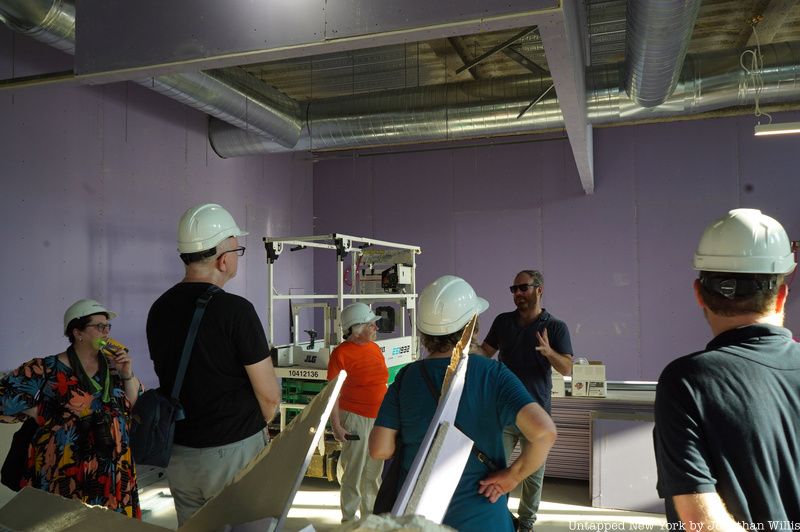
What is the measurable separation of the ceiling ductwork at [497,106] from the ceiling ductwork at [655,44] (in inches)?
16.7

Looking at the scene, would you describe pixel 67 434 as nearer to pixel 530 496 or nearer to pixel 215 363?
pixel 215 363

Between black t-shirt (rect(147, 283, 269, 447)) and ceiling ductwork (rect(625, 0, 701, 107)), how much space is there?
8.68ft

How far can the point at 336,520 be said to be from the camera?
4.32m

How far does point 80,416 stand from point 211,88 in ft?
10.9

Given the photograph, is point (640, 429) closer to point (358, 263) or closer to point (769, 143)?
point (358, 263)

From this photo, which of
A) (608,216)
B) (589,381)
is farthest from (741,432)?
(608,216)

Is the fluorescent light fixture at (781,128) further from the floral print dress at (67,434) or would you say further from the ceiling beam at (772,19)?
the floral print dress at (67,434)

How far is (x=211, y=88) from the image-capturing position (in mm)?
5086

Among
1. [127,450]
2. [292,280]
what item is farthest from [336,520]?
[292,280]

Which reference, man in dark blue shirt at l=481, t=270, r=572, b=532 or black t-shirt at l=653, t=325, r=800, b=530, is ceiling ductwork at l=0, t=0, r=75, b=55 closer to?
man in dark blue shirt at l=481, t=270, r=572, b=532

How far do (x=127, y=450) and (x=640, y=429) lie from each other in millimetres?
3534

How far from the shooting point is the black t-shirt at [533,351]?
3717 mm

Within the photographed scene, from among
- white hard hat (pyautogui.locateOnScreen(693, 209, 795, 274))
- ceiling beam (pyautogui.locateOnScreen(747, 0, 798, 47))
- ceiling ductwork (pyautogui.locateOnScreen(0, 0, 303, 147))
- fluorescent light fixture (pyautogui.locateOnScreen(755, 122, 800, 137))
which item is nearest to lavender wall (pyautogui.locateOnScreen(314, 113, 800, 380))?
ceiling beam (pyautogui.locateOnScreen(747, 0, 798, 47))

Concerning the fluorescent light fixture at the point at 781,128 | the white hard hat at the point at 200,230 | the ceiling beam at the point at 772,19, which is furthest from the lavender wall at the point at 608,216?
the white hard hat at the point at 200,230
